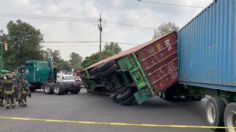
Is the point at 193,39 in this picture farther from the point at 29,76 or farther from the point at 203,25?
the point at 29,76

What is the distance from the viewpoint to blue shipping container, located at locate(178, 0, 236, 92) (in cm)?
879

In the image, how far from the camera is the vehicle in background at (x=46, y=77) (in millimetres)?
26812

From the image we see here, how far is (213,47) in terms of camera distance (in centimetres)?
1017

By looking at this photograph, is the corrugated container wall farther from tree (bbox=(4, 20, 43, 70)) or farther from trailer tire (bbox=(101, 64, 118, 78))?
tree (bbox=(4, 20, 43, 70))

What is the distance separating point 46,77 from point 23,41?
44.3 meters

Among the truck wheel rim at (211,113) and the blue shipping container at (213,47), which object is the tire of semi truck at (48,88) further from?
the truck wheel rim at (211,113)

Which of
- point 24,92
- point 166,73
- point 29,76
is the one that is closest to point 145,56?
point 166,73

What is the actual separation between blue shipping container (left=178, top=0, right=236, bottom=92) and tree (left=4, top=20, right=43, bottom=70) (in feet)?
188

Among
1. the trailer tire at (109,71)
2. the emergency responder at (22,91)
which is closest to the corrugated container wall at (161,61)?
the trailer tire at (109,71)

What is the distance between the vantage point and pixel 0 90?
16.4 m

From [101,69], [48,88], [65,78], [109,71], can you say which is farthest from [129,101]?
[65,78]

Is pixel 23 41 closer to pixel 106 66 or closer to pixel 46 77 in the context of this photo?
pixel 46 77

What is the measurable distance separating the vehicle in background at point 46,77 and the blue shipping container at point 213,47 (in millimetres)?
13875

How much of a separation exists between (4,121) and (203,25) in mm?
6645
